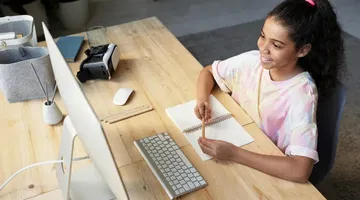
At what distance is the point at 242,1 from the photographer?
12.7 feet

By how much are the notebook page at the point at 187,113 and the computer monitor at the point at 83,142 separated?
0.31 metres

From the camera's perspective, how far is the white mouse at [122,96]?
4.27ft

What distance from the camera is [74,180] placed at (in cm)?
103

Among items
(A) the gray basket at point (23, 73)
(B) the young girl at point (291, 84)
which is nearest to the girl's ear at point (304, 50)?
(B) the young girl at point (291, 84)

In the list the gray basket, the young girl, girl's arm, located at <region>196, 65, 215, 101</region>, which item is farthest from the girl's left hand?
the gray basket

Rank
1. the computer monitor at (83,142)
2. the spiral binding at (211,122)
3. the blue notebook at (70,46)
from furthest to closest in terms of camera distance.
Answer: the blue notebook at (70,46), the spiral binding at (211,122), the computer monitor at (83,142)

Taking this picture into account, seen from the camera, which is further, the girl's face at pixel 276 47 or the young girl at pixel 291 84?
the girl's face at pixel 276 47

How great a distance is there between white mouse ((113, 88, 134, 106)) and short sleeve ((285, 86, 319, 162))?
0.56 m

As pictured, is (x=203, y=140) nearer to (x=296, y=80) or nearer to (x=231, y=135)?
(x=231, y=135)

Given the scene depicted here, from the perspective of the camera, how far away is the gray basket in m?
1.27

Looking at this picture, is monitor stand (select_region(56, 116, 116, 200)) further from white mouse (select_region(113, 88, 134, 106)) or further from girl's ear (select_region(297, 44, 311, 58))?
girl's ear (select_region(297, 44, 311, 58))

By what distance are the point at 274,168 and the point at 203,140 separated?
8.2 inches

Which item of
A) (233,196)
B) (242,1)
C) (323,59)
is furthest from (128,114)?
(242,1)

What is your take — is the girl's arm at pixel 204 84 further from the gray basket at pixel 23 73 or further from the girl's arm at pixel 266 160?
the gray basket at pixel 23 73
